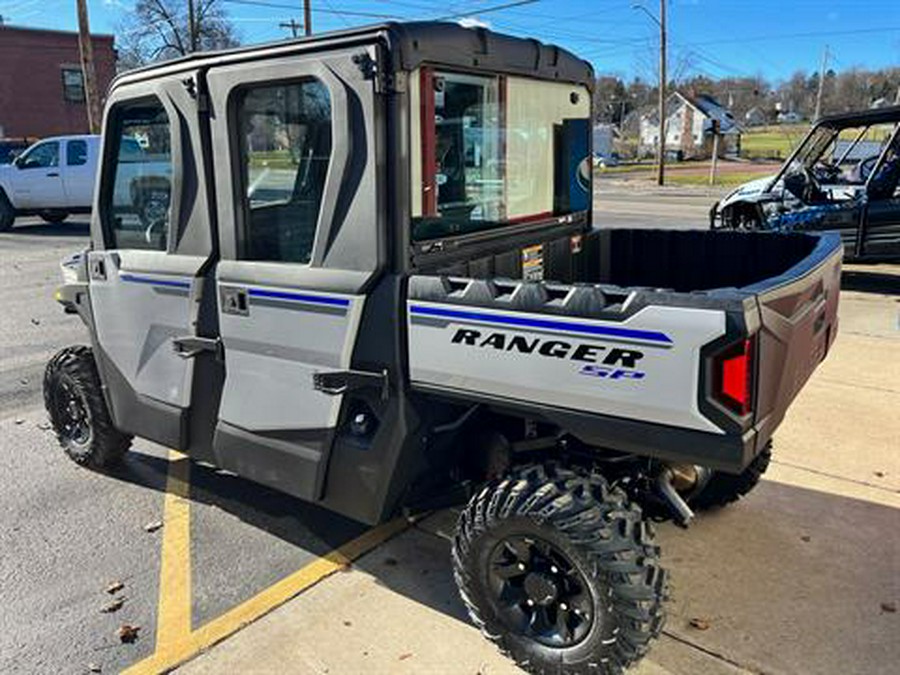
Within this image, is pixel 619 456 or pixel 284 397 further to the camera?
pixel 284 397

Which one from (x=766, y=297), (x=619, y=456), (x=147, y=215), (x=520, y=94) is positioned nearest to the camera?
(x=766, y=297)

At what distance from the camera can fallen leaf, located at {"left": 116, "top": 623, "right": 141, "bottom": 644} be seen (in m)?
3.02

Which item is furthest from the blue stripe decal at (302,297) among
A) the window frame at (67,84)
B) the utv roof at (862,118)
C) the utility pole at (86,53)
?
the window frame at (67,84)

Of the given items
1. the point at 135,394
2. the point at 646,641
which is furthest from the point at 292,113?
the point at 646,641

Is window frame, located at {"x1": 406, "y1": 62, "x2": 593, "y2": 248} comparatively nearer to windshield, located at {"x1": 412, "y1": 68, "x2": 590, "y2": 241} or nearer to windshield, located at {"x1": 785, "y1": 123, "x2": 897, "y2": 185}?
windshield, located at {"x1": 412, "y1": 68, "x2": 590, "y2": 241}

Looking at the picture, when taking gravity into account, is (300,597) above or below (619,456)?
below

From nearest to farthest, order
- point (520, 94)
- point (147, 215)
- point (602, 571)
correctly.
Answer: point (602, 571) → point (520, 94) → point (147, 215)

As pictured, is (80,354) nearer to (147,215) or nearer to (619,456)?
(147,215)

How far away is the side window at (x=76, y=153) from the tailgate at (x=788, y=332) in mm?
16542

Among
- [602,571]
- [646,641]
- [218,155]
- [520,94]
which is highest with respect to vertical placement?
[520,94]

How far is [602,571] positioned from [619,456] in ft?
1.62

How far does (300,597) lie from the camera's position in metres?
3.25

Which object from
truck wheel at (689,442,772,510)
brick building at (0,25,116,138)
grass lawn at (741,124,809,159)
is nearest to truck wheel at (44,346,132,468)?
A: truck wheel at (689,442,772,510)

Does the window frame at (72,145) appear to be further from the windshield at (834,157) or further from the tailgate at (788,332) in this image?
the tailgate at (788,332)
